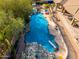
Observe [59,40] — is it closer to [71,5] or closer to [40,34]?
[40,34]

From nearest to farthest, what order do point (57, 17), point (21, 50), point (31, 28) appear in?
point (21, 50), point (31, 28), point (57, 17)

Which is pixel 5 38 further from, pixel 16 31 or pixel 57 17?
pixel 57 17

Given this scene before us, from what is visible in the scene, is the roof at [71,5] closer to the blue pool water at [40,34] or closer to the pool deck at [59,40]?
the pool deck at [59,40]

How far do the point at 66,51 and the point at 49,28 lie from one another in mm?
4892

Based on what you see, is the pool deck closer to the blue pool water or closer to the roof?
the blue pool water

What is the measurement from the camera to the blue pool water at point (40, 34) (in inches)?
612

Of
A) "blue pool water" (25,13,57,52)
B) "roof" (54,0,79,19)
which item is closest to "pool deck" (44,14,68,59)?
"blue pool water" (25,13,57,52)

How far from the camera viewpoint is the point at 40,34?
17.3 m

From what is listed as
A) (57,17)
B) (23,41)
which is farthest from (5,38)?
(57,17)

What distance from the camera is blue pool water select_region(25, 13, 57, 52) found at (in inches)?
612

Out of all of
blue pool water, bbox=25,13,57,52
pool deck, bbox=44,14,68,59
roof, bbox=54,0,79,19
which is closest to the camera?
pool deck, bbox=44,14,68,59

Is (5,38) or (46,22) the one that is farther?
(46,22)

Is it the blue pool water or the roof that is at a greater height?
the roof

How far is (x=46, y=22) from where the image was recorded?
66.3 ft
